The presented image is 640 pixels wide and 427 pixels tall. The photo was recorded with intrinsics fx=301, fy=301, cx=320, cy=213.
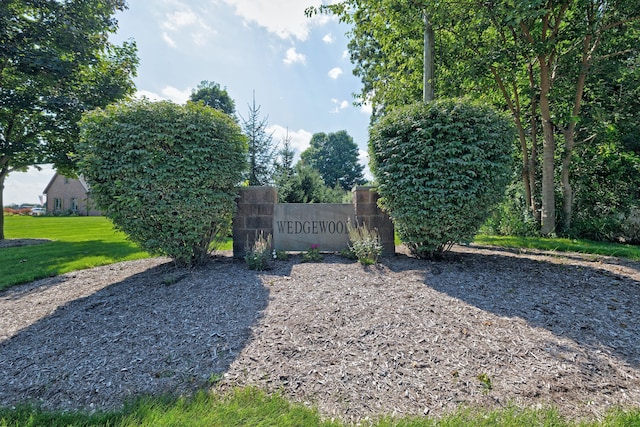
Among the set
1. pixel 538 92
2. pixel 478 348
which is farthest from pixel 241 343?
pixel 538 92

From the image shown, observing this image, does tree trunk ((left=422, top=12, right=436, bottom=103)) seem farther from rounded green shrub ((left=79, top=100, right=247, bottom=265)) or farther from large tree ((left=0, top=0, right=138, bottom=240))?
large tree ((left=0, top=0, right=138, bottom=240))

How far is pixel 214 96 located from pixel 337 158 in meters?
17.1

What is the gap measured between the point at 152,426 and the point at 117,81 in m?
11.3

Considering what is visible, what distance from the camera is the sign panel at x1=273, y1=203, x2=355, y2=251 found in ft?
19.0

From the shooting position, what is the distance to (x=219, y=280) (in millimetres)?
4113

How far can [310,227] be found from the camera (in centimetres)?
581

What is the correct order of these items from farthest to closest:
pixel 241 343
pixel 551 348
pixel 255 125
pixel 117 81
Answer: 1. pixel 255 125
2. pixel 117 81
3. pixel 241 343
4. pixel 551 348

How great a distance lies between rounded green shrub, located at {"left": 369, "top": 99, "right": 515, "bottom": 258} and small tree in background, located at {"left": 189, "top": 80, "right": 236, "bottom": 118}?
90.4 feet

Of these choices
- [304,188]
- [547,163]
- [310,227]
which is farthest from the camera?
[304,188]

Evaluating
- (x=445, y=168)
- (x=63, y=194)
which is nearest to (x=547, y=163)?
(x=445, y=168)

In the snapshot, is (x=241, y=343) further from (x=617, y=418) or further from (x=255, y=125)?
(x=255, y=125)

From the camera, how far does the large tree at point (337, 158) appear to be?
39312 mm

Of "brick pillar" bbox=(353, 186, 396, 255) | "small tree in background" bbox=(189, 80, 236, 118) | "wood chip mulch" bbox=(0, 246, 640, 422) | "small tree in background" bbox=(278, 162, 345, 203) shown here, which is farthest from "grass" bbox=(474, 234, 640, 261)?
"small tree in background" bbox=(189, 80, 236, 118)

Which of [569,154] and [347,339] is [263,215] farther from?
[569,154]
